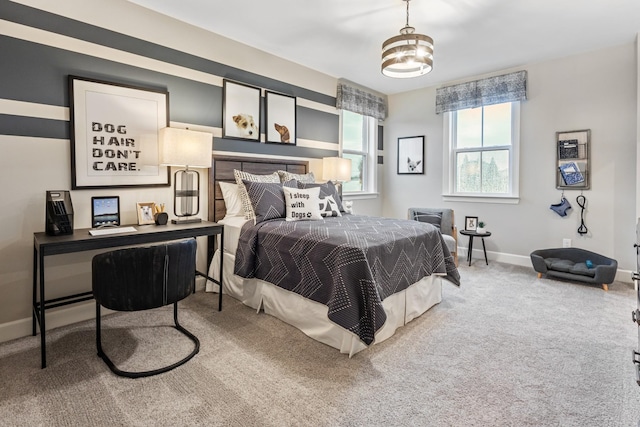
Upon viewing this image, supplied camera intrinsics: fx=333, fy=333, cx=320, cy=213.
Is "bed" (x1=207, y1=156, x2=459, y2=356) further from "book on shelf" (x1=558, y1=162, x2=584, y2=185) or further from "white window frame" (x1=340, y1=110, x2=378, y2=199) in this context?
"white window frame" (x1=340, y1=110, x2=378, y2=199)

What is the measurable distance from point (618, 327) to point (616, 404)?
117 centimetres

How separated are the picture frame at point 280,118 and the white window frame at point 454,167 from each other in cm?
237

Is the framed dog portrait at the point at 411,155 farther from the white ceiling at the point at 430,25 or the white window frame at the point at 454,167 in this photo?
the white ceiling at the point at 430,25

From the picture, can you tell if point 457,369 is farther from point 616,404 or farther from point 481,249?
point 481,249

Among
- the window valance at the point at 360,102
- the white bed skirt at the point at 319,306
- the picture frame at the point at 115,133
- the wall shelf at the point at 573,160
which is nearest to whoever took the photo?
the white bed skirt at the point at 319,306

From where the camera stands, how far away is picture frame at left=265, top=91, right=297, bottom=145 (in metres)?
3.88

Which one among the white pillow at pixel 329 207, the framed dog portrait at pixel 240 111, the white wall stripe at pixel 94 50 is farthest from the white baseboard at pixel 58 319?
the white wall stripe at pixel 94 50

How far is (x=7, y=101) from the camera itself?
2225 millimetres

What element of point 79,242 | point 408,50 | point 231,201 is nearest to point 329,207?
point 231,201

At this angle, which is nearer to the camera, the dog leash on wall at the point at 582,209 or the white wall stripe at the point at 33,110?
the white wall stripe at the point at 33,110

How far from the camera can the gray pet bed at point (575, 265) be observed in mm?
3340

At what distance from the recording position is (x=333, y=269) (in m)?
2.12

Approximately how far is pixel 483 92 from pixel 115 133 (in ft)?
14.3

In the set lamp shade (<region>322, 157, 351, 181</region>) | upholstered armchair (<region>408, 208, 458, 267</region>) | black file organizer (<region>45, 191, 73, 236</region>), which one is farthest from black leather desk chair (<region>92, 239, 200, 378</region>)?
upholstered armchair (<region>408, 208, 458, 267</region>)
